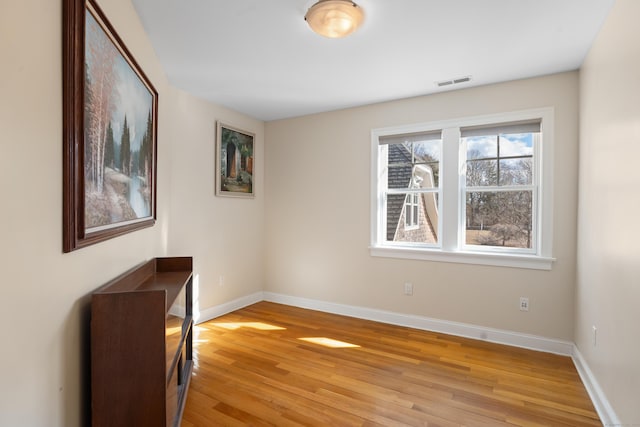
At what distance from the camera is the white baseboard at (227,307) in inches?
143

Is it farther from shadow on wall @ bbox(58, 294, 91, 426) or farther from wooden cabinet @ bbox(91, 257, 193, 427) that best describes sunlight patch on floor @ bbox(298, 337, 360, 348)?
shadow on wall @ bbox(58, 294, 91, 426)

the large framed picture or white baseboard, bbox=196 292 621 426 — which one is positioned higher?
the large framed picture

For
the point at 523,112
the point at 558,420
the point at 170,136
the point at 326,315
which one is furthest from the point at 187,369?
the point at 523,112

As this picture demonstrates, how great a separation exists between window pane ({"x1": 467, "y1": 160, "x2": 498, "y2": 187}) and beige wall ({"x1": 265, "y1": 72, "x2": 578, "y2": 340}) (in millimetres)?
492

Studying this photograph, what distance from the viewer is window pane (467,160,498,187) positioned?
3227mm

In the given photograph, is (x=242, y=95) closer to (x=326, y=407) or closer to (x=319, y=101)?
(x=319, y=101)

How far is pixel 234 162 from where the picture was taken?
4035mm

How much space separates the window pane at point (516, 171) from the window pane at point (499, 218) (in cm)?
A: 11

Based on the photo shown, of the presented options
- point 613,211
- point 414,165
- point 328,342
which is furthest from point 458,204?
point 328,342

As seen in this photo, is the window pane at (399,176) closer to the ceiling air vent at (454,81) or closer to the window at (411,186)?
the window at (411,186)

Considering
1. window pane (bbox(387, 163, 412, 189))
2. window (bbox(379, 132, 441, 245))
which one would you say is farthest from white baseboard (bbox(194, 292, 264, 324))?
window pane (bbox(387, 163, 412, 189))

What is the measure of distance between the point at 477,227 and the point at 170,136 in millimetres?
3213

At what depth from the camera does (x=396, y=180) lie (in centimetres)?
375

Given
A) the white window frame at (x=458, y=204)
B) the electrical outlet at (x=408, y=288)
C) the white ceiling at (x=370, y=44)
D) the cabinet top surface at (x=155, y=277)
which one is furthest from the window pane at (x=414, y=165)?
the cabinet top surface at (x=155, y=277)
